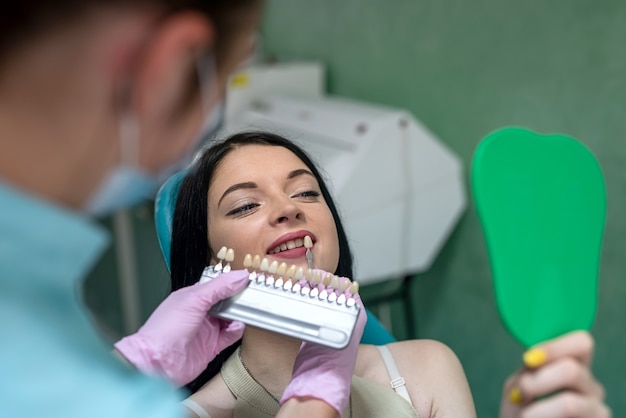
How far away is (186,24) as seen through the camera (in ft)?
1.71

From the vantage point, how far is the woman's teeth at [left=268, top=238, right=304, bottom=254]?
980 millimetres

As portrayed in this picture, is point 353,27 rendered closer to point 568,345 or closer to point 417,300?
point 417,300

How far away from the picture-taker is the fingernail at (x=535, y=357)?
699mm

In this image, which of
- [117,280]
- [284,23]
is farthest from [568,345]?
[117,280]

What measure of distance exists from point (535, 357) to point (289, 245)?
1.35ft

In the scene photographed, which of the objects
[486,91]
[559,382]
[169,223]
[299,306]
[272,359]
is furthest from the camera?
[486,91]

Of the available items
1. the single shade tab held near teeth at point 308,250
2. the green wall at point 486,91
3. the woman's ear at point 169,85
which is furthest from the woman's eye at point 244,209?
the green wall at point 486,91

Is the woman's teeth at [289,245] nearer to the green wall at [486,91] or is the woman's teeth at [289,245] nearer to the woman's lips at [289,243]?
the woman's lips at [289,243]

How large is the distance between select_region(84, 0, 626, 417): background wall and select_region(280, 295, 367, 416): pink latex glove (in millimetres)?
570

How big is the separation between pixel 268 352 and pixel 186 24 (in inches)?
24.6

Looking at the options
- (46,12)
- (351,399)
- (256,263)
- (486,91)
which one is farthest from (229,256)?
(486,91)

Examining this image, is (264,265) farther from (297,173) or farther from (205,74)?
(205,74)

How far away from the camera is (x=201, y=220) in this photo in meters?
1.07

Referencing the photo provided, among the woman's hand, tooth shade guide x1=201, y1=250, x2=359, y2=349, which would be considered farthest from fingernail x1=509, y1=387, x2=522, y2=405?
tooth shade guide x1=201, y1=250, x2=359, y2=349
